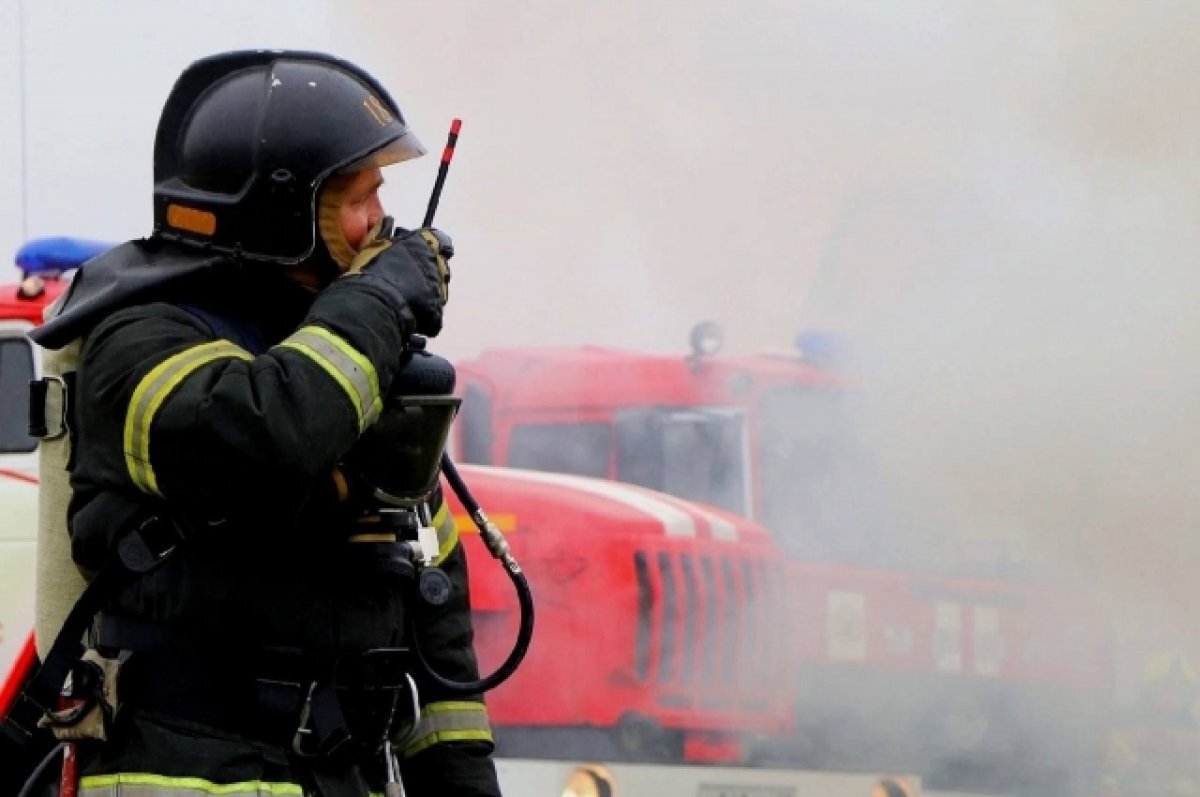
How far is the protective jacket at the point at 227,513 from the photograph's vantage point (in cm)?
241

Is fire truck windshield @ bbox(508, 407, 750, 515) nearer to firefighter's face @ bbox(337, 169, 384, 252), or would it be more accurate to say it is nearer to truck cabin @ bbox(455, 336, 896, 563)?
truck cabin @ bbox(455, 336, 896, 563)

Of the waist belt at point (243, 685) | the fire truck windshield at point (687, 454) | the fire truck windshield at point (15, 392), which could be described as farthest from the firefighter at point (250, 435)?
the fire truck windshield at point (687, 454)

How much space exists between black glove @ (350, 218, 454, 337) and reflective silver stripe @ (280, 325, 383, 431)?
128 millimetres

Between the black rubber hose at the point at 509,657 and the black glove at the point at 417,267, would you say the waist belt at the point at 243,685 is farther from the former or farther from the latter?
the black glove at the point at 417,267

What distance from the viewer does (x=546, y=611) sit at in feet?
21.3

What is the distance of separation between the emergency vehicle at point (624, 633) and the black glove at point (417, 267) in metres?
3.14

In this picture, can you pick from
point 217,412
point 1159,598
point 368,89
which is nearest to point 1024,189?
point 1159,598

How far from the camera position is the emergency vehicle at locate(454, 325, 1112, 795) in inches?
285

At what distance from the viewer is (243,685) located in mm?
2547

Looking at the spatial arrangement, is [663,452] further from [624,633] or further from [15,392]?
[15,392]

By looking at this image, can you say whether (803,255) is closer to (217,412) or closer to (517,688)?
(517,688)

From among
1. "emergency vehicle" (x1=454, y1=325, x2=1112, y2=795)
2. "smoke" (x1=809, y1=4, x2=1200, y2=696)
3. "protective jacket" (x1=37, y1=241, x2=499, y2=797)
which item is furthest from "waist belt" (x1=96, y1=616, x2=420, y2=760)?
"smoke" (x1=809, y1=4, x2=1200, y2=696)

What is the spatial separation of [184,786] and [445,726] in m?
0.48

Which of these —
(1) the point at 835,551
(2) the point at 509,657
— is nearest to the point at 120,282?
(2) the point at 509,657
